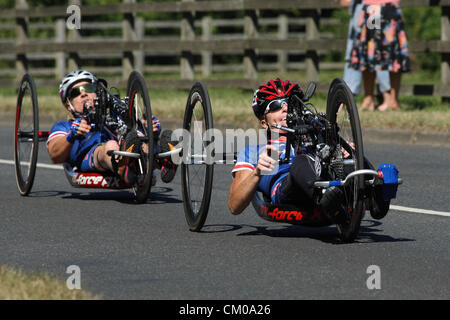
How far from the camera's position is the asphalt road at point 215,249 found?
573 centimetres

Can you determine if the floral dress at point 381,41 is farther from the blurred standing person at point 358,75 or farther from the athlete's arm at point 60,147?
the athlete's arm at point 60,147

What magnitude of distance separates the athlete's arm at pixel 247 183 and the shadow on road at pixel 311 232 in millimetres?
498

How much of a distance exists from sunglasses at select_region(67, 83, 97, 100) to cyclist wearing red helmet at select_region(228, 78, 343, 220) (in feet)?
7.32

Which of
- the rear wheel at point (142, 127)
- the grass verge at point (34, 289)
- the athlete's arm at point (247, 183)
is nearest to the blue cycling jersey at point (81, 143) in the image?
the rear wheel at point (142, 127)

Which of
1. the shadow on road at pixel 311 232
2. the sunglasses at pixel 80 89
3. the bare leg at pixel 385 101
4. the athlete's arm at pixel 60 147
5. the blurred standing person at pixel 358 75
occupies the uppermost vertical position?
the blurred standing person at pixel 358 75

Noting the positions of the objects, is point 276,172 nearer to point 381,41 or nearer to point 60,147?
point 60,147

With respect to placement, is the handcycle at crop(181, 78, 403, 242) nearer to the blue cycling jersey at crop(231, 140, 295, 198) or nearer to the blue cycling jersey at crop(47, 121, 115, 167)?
the blue cycling jersey at crop(231, 140, 295, 198)

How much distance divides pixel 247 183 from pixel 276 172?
0.25 meters

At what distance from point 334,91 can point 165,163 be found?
5.69ft

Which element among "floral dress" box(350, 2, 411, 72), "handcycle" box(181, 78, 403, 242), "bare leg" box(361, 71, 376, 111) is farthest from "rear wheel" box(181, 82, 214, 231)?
"bare leg" box(361, 71, 376, 111)

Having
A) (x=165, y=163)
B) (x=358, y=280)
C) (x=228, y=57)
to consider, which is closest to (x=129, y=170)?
(x=165, y=163)

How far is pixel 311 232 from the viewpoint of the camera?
748 cm

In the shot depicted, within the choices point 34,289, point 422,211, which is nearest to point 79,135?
point 422,211

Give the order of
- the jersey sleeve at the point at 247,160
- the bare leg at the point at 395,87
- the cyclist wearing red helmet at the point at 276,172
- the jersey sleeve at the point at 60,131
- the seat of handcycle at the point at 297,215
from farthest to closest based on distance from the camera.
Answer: the bare leg at the point at 395,87
the jersey sleeve at the point at 60,131
the jersey sleeve at the point at 247,160
the seat of handcycle at the point at 297,215
the cyclist wearing red helmet at the point at 276,172
